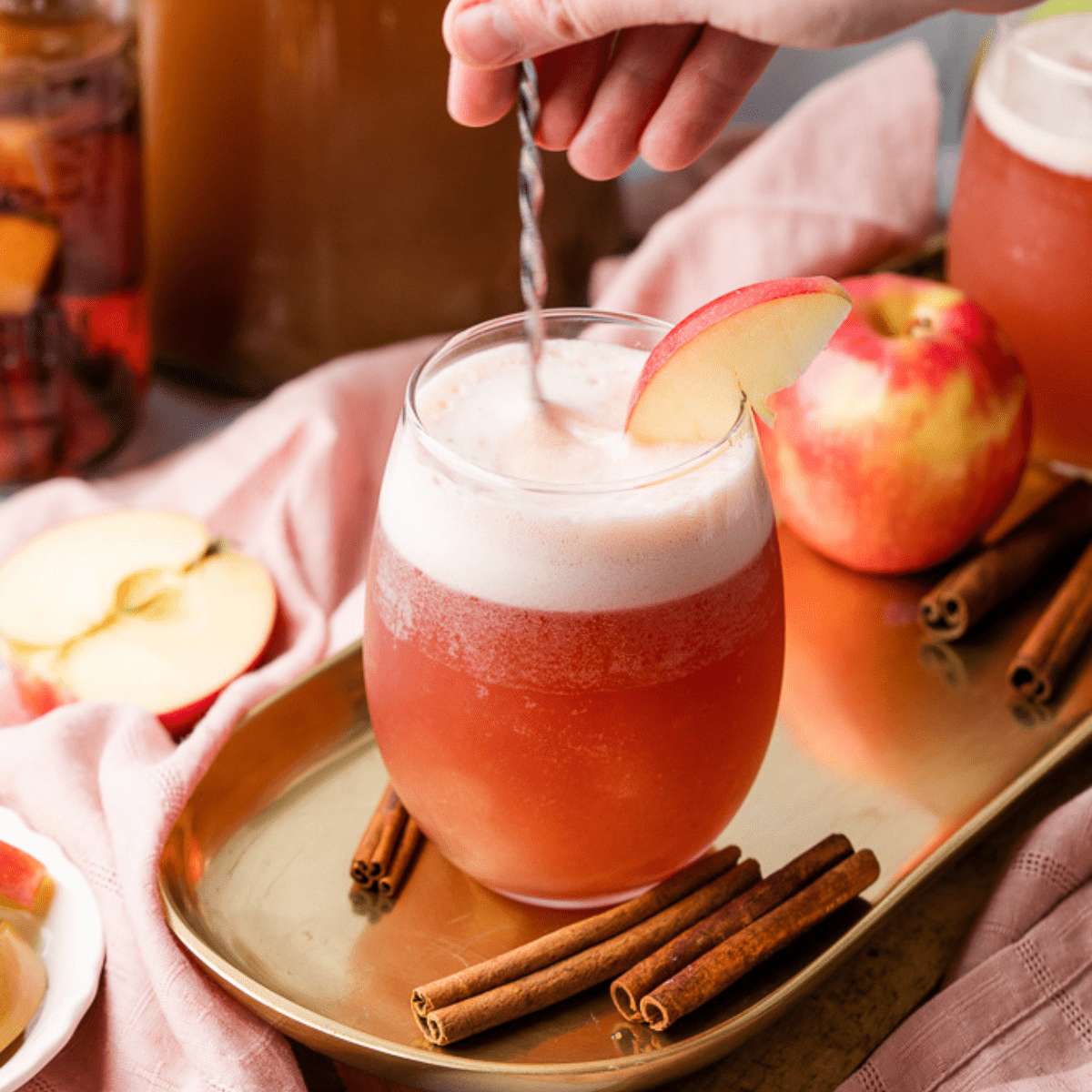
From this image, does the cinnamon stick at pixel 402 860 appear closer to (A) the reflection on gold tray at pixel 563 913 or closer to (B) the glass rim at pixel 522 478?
(A) the reflection on gold tray at pixel 563 913

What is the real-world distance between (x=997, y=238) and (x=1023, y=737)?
444 mm

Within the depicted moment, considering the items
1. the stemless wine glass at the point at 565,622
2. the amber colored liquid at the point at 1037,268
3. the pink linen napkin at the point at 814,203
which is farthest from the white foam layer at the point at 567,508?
the pink linen napkin at the point at 814,203

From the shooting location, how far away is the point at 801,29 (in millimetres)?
786

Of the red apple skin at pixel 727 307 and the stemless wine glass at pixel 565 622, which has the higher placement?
the red apple skin at pixel 727 307

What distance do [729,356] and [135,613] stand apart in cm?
58

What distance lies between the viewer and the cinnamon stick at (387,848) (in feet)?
2.79

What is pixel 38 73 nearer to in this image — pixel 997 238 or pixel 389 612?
pixel 389 612

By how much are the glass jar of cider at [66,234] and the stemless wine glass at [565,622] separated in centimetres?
54

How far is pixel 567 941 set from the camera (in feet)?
2.57

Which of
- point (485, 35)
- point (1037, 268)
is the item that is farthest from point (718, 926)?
point (1037, 268)

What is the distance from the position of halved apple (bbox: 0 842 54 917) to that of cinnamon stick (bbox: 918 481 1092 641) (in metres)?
0.66

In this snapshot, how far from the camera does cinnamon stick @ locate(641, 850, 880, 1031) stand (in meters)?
0.74

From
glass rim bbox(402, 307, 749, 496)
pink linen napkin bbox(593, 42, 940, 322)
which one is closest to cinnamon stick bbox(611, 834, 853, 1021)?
glass rim bbox(402, 307, 749, 496)

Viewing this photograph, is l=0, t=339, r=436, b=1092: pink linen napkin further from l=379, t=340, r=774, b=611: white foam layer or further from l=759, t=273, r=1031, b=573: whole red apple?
l=759, t=273, r=1031, b=573: whole red apple
